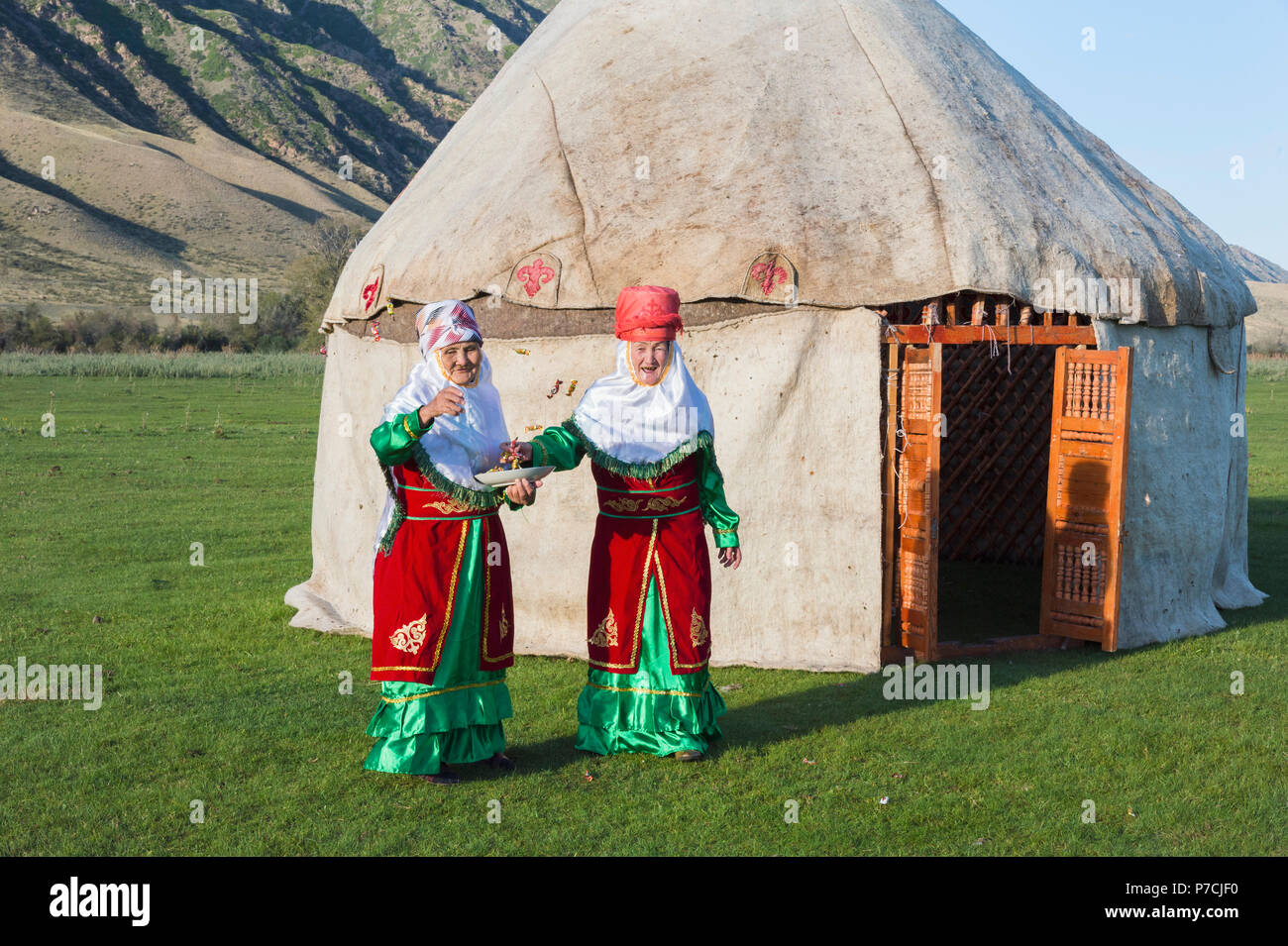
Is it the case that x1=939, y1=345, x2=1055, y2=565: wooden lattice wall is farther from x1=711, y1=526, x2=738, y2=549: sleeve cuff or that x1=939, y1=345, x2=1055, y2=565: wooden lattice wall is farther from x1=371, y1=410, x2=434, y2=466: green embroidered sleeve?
x1=371, y1=410, x2=434, y2=466: green embroidered sleeve

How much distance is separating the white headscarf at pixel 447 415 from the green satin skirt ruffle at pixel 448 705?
212 millimetres

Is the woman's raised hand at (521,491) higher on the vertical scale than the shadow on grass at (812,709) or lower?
higher

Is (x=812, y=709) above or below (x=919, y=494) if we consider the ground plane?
below

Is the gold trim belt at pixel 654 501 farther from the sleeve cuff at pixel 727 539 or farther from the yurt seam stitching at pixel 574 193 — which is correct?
the yurt seam stitching at pixel 574 193

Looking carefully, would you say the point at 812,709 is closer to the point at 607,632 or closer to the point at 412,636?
the point at 607,632

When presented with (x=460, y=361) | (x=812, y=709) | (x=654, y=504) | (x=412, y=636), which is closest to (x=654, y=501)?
(x=654, y=504)

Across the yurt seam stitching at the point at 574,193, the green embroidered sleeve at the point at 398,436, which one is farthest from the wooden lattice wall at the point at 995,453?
the green embroidered sleeve at the point at 398,436

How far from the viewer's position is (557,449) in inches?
158

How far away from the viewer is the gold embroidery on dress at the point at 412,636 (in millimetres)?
3812

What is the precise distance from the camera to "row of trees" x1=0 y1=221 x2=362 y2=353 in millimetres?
33219

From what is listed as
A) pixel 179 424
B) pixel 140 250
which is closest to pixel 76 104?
pixel 140 250

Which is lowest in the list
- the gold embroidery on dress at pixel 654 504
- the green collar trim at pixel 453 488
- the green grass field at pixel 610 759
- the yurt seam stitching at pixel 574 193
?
the green grass field at pixel 610 759

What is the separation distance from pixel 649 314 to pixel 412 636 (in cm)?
131
